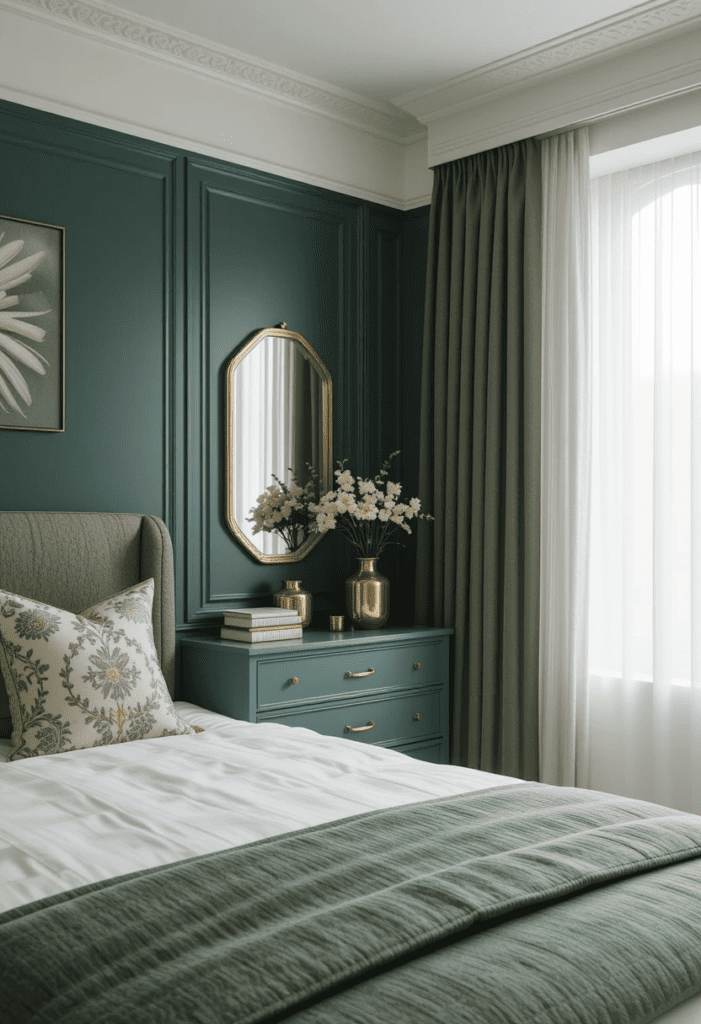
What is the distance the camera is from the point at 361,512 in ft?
11.4

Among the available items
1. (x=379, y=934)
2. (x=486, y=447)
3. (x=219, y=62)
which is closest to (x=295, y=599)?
(x=486, y=447)

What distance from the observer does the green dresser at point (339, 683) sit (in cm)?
298

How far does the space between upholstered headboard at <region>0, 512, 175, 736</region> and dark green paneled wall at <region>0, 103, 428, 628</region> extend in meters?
0.15

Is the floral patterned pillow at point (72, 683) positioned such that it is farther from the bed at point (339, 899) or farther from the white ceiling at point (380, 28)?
the white ceiling at point (380, 28)

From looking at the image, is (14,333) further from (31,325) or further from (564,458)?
(564,458)

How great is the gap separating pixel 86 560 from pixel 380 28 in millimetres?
2037

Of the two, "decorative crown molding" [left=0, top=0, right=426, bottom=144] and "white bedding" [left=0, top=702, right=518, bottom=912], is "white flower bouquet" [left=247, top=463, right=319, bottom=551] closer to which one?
"white bedding" [left=0, top=702, right=518, bottom=912]

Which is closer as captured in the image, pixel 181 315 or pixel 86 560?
pixel 86 560

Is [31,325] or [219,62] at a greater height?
[219,62]

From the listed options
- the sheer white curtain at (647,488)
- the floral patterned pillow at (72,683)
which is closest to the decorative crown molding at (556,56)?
the sheer white curtain at (647,488)

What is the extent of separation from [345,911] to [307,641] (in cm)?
200

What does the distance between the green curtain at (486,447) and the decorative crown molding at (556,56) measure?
0.72 ft

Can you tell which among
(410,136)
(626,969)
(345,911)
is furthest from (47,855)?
(410,136)

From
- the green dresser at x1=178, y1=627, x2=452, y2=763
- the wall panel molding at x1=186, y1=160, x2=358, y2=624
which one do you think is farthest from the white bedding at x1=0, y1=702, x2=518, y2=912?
the wall panel molding at x1=186, y1=160, x2=358, y2=624
